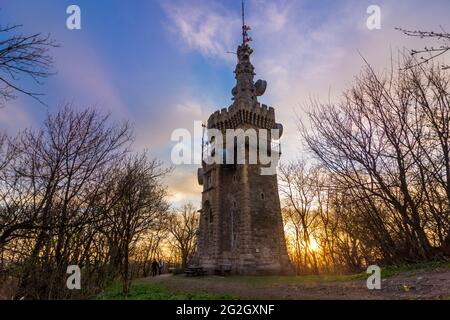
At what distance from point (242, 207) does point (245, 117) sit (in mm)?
8722

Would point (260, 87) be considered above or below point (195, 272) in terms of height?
above

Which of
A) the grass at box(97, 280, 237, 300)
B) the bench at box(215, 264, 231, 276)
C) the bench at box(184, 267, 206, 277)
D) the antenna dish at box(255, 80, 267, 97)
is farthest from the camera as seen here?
the antenna dish at box(255, 80, 267, 97)

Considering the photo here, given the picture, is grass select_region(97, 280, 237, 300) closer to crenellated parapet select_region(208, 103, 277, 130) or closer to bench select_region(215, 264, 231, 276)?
bench select_region(215, 264, 231, 276)

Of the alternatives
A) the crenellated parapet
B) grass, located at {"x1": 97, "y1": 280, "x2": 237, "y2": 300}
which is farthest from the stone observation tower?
grass, located at {"x1": 97, "y1": 280, "x2": 237, "y2": 300}

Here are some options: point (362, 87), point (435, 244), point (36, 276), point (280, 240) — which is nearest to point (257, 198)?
point (280, 240)

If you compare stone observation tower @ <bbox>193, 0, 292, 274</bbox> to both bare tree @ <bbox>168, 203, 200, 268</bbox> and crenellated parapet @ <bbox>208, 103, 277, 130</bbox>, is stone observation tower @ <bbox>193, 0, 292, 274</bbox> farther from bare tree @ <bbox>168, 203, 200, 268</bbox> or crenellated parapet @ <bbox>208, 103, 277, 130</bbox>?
bare tree @ <bbox>168, 203, 200, 268</bbox>

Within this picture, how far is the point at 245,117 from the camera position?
88.1 ft

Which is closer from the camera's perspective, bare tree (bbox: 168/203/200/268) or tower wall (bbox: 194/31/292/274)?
tower wall (bbox: 194/31/292/274)

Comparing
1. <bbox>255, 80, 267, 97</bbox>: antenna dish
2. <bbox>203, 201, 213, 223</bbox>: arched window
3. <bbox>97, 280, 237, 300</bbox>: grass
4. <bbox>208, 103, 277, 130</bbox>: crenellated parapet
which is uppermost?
Answer: <bbox>255, 80, 267, 97</bbox>: antenna dish

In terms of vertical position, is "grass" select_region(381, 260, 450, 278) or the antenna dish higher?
the antenna dish

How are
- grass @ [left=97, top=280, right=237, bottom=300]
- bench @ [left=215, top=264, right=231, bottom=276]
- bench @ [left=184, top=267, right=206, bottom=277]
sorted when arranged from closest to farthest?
grass @ [left=97, top=280, right=237, bottom=300]
bench @ [left=215, top=264, right=231, bottom=276]
bench @ [left=184, top=267, right=206, bottom=277]

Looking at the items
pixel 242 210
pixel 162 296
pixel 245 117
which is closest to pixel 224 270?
pixel 242 210

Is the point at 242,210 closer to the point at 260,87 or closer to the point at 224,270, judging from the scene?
the point at 224,270

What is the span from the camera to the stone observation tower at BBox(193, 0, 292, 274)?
74.3 ft
